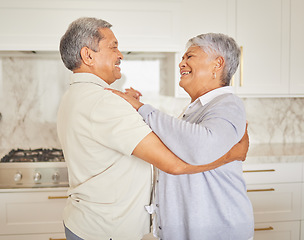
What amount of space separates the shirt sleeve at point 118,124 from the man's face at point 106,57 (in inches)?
9.1

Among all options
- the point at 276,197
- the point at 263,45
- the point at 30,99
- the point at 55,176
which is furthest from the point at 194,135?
the point at 30,99

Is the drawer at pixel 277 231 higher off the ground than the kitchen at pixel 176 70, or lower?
lower

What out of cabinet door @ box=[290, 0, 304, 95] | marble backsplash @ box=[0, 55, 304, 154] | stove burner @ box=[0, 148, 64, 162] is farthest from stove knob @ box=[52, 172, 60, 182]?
cabinet door @ box=[290, 0, 304, 95]

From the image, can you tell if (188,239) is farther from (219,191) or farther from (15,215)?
(15,215)

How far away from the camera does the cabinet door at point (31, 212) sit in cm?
236

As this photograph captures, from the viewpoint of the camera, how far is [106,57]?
4.46ft

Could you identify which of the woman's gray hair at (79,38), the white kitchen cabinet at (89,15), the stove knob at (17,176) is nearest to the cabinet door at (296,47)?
the white kitchen cabinet at (89,15)

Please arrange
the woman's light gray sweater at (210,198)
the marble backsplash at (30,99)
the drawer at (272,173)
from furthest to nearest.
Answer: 1. the marble backsplash at (30,99)
2. the drawer at (272,173)
3. the woman's light gray sweater at (210,198)

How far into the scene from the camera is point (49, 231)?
240 cm

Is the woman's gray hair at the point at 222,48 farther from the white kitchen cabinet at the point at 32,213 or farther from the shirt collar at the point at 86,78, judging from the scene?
the white kitchen cabinet at the point at 32,213

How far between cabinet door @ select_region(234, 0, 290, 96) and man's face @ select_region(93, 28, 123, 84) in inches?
62.6

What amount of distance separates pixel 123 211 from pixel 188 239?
11.1 inches

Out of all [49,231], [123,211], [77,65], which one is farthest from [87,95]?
[49,231]

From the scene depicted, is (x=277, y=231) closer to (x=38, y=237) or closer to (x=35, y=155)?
(x=38, y=237)
